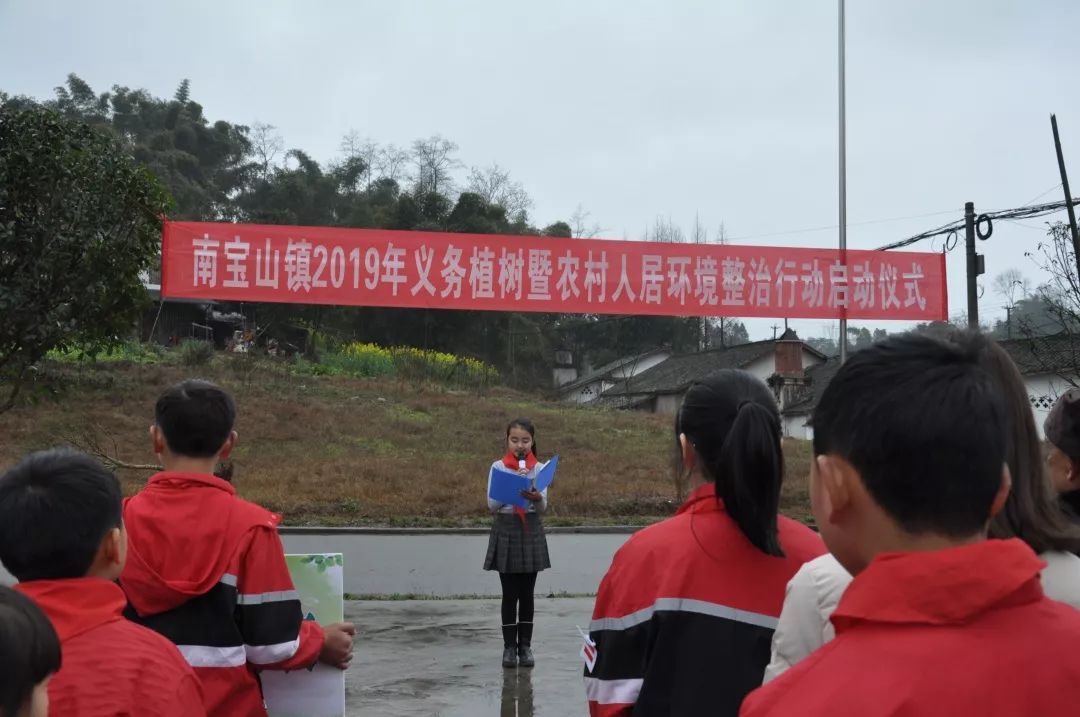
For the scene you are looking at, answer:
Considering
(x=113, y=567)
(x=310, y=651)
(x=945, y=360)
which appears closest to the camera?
(x=945, y=360)

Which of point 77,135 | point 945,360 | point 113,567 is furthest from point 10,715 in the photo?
point 77,135

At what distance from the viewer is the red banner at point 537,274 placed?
8.34 m

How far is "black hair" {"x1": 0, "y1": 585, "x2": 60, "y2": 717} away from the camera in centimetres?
132

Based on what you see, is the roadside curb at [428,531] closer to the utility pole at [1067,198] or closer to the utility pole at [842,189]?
the utility pole at [842,189]

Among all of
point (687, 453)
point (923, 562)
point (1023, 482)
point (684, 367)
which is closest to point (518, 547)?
point (687, 453)

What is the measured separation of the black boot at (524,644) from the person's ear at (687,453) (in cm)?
450

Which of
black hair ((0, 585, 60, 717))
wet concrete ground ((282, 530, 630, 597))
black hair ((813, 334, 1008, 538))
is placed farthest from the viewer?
wet concrete ground ((282, 530, 630, 597))

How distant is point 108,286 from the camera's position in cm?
755

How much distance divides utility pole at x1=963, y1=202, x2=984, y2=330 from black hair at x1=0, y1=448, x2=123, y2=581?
15.2 m

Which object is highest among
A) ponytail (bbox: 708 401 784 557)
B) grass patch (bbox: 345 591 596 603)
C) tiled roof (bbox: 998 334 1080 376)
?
tiled roof (bbox: 998 334 1080 376)

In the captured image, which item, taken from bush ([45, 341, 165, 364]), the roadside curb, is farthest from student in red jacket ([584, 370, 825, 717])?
bush ([45, 341, 165, 364])

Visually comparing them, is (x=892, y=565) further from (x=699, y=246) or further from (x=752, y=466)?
(x=699, y=246)

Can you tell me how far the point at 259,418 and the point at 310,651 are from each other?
52.8 ft

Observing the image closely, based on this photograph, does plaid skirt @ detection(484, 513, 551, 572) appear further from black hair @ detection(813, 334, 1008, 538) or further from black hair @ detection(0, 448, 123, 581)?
black hair @ detection(813, 334, 1008, 538)
